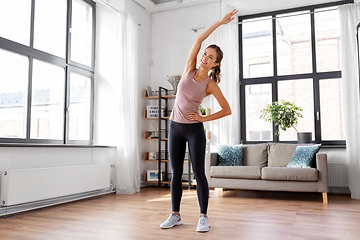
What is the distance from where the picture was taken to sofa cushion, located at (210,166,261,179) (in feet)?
13.3

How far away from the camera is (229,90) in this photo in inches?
201

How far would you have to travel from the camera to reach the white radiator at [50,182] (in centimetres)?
308

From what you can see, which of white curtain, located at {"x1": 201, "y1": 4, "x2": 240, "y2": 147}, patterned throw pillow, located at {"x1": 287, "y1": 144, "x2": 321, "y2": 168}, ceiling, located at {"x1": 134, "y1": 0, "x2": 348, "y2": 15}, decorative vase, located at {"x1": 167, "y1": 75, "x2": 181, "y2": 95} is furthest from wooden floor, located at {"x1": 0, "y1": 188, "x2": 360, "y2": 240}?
ceiling, located at {"x1": 134, "y1": 0, "x2": 348, "y2": 15}

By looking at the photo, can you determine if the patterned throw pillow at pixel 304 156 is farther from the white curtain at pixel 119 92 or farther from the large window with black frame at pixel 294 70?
the white curtain at pixel 119 92

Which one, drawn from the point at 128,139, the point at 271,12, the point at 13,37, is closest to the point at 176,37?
the point at 271,12

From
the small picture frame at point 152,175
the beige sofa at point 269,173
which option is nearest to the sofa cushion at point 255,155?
the beige sofa at point 269,173

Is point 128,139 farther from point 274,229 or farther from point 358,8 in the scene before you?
point 358,8

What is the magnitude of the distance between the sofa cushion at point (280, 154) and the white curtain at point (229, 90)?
63cm

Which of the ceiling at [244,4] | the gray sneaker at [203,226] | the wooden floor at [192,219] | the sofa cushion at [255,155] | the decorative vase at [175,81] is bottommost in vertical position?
the wooden floor at [192,219]

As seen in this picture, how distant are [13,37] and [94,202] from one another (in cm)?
213

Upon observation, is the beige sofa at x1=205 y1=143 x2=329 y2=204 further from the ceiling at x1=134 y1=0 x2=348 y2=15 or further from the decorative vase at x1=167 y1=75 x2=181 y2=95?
the ceiling at x1=134 y1=0 x2=348 y2=15

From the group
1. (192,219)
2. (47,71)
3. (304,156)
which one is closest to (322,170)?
(304,156)

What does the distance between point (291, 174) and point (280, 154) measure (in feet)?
2.26

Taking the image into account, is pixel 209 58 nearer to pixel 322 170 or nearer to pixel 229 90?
pixel 322 170
